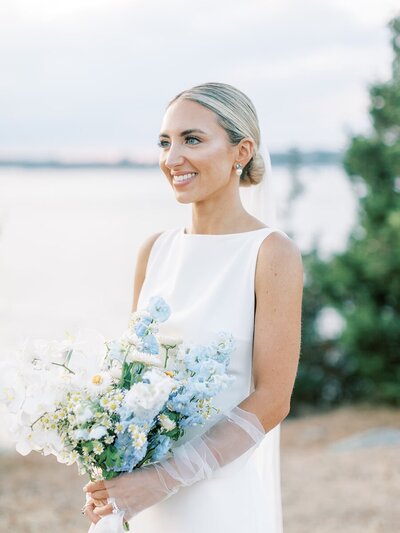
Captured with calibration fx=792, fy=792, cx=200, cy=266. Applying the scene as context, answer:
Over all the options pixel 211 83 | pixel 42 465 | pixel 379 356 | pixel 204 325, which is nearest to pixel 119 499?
Result: pixel 204 325

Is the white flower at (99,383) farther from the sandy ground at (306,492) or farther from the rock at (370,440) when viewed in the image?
the rock at (370,440)

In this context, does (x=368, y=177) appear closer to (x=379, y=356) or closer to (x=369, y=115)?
(x=369, y=115)

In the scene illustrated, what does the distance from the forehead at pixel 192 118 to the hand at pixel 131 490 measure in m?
1.08

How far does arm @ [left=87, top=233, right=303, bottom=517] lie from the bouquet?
0.11 m

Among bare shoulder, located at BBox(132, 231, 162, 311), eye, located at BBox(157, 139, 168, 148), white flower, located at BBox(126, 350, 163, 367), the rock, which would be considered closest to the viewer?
white flower, located at BBox(126, 350, 163, 367)

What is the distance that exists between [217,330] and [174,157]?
0.58 meters

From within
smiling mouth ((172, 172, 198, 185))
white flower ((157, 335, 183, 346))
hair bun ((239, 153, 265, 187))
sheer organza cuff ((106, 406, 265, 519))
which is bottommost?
sheer organza cuff ((106, 406, 265, 519))

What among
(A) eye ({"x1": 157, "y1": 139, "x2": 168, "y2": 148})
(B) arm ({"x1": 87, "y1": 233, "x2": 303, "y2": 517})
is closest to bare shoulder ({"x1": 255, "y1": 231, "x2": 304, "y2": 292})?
(B) arm ({"x1": 87, "y1": 233, "x2": 303, "y2": 517})

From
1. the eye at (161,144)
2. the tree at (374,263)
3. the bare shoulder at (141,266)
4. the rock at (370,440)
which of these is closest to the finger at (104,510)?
the bare shoulder at (141,266)

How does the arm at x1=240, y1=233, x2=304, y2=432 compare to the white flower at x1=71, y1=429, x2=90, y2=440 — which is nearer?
the white flower at x1=71, y1=429, x2=90, y2=440

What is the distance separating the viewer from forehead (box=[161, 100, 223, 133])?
2588 mm

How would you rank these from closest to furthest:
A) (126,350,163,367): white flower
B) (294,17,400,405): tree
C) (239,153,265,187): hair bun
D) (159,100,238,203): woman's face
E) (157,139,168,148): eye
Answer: (126,350,163,367): white flower < (159,100,238,203): woman's face < (157,139,168,148): eye < (239,153,265,187): hair bun < (294,17,400,405): tree

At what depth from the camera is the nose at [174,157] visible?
2.59m

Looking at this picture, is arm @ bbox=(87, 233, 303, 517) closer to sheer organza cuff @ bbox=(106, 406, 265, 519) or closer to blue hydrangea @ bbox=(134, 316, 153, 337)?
sheer organza cuff @ bbox=(106, 406, 265, 519)
